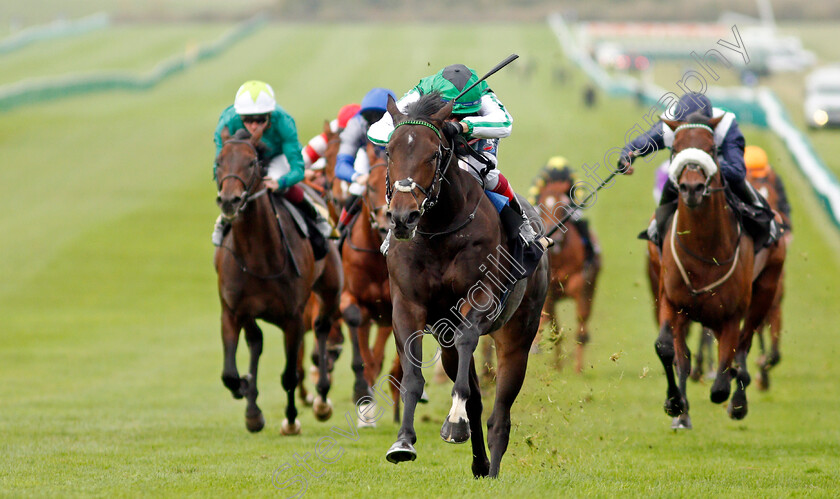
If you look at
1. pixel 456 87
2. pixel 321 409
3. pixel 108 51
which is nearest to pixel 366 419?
pixel 321 409

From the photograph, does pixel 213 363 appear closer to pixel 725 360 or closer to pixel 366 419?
pixel 366 419

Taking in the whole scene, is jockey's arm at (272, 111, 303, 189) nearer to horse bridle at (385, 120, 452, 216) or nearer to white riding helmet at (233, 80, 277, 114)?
white riding helmet at (233, 80, 277, 114)

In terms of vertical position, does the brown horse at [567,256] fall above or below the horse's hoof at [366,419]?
above

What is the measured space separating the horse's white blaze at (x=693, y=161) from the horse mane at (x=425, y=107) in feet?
9.25

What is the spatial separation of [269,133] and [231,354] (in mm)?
1984

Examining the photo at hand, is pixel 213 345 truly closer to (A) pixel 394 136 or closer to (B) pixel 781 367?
(B) pixel 781 367

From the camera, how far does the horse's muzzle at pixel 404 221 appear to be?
6.10m

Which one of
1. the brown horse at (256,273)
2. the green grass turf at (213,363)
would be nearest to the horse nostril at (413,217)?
the green grass turf at (213,363)

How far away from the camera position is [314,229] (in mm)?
10516

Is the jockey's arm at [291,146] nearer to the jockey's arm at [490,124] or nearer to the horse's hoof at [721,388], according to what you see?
the jockey's arm at [490,124]

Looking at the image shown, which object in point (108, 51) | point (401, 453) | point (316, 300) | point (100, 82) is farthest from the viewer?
point (108, 51)

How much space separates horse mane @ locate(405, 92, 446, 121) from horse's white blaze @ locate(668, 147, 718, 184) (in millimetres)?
2819

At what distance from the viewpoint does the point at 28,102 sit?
44.0 meters

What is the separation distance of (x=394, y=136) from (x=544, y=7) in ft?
283
